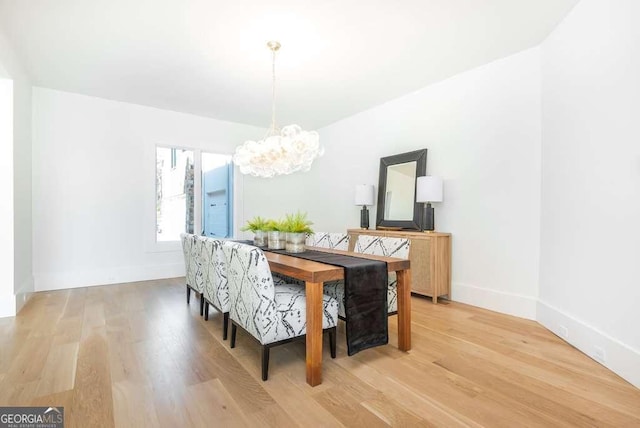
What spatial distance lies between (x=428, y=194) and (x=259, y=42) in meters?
2.48

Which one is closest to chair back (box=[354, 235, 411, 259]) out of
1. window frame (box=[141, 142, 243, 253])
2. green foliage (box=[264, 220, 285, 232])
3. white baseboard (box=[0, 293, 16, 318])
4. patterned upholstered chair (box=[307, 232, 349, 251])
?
patterned upholstered chair (box=[307, 232, 349, 251])

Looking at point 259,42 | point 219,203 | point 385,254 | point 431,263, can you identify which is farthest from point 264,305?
point 219,203

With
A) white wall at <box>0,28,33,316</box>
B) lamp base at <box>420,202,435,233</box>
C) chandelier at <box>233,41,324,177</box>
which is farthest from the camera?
lamp base at <box>420,202,435,233</box>

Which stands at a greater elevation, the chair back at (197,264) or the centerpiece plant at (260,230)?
the centerpiece plant at (260,230)

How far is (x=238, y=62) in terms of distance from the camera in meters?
3.37

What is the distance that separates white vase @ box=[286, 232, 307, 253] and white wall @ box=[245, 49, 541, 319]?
206 centimetres

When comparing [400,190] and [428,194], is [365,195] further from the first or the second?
[428,194]

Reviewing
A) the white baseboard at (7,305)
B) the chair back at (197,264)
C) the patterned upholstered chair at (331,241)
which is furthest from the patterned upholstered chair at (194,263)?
the white baseboard at (7,305)

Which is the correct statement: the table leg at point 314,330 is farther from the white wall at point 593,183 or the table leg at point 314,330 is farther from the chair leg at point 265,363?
the white wall at point 593,183

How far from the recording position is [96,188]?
4508mm

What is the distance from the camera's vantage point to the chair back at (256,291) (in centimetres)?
195

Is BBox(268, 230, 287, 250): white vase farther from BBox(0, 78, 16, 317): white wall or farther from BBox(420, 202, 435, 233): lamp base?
BBox(0, 78, 16, 317): white wall

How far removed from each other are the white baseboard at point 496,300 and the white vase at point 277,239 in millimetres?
2237

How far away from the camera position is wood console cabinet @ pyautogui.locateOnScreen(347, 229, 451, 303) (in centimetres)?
365
